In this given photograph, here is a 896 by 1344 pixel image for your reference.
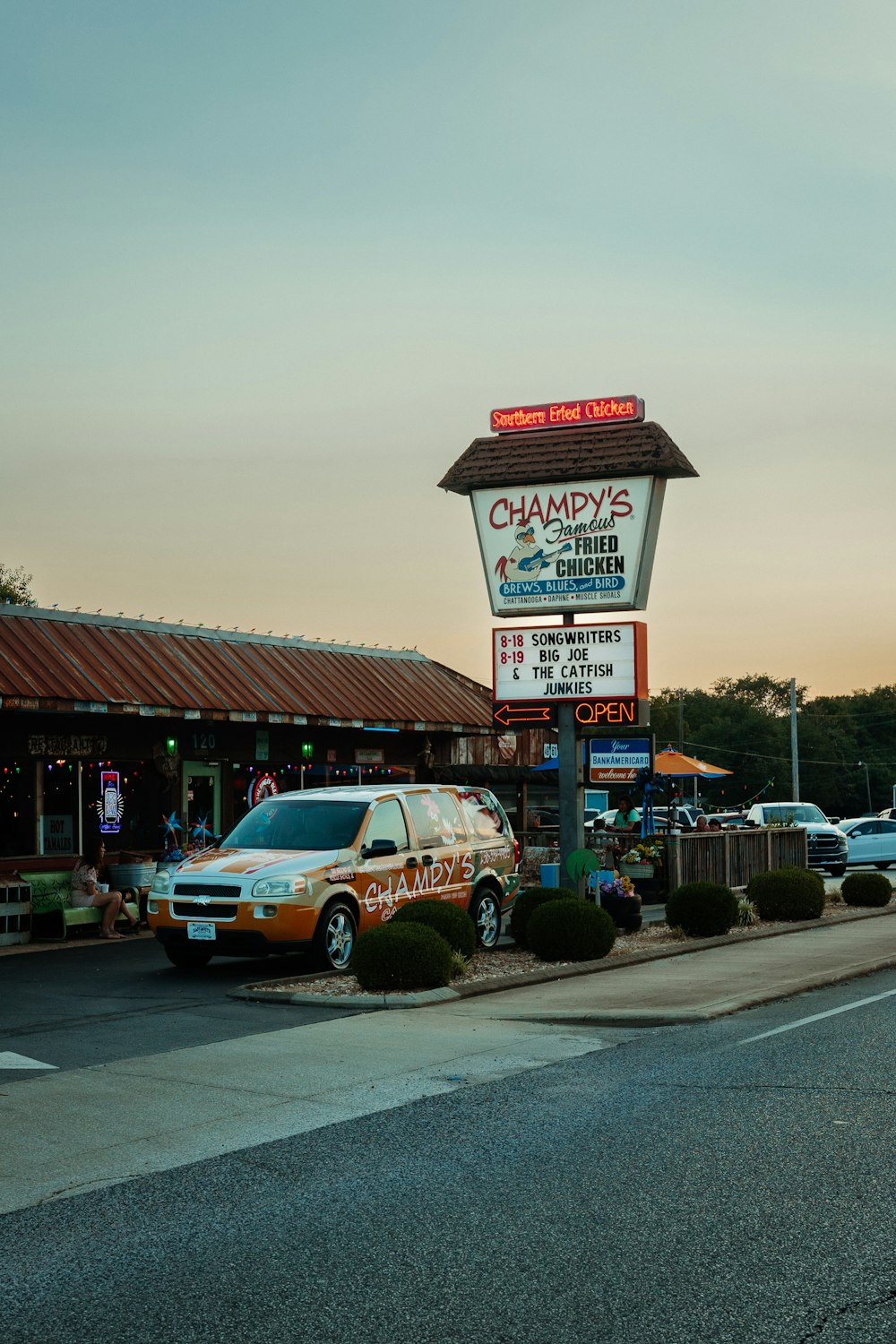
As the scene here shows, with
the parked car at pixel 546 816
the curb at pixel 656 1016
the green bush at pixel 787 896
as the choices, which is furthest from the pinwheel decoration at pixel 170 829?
the parked car at pixel 546 816

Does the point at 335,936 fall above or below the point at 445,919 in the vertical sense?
below

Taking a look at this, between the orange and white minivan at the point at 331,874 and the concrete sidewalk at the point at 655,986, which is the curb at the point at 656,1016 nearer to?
the concrete sidewalk at the point at 655,986

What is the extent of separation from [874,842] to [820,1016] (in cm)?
2817

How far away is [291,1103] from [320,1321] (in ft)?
12.5

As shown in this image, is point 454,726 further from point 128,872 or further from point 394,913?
point 394,913

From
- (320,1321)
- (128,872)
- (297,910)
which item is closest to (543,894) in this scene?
(297,910)

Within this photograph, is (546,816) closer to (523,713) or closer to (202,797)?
(202,797)

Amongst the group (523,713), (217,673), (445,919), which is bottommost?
(445,919)

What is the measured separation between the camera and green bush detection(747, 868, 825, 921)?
67.6 feet

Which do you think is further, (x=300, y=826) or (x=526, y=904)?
(x=526, y=904)

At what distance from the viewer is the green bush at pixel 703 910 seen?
1844 centimetres

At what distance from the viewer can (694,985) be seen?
544 inches

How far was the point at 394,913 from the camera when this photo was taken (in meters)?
15.8

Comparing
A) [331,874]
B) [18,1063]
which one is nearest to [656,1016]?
[331,874]
